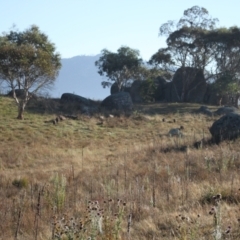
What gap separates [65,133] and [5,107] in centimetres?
871

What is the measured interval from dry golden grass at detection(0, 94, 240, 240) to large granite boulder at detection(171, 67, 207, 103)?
65.5 feet

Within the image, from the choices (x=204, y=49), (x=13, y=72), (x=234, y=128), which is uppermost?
(x=204, y=49)

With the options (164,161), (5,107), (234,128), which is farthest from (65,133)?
(164,161)

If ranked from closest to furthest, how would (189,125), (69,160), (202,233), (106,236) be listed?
1. (106,236)
2. (202,233)
3. (69,160)
4. (189,125)

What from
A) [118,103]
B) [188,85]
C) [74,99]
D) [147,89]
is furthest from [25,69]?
[188,85]

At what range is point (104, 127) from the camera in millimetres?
29641

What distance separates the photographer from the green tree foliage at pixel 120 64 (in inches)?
2045

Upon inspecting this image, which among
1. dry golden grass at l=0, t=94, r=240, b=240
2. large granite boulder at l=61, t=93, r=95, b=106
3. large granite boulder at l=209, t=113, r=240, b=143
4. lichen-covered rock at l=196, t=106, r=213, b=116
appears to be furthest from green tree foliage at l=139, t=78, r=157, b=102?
large granite boulder at l=209, t=113, r=240, b=143

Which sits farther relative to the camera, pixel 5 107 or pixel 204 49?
pixel 204 49

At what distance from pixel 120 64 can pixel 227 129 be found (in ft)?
113

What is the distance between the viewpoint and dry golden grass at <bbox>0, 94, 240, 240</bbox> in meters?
6.21

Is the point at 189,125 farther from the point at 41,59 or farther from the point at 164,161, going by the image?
the point at 164,161

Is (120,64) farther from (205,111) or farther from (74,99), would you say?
(205,111)

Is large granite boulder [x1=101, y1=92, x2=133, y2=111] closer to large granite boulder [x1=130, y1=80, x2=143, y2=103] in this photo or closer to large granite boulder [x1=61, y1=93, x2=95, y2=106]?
large granite boulder [x1=61, y1=93, x2=95, y2=106]
